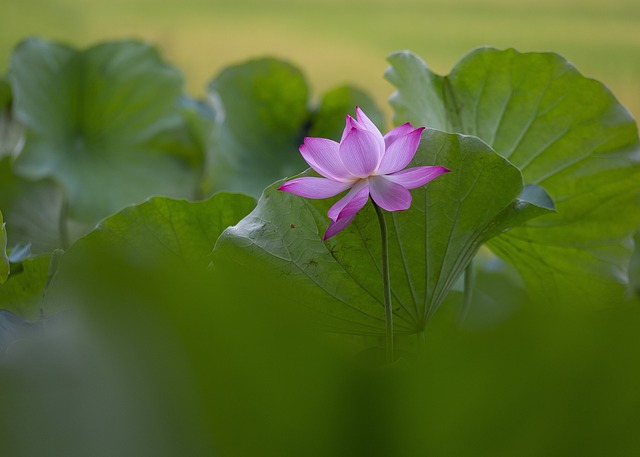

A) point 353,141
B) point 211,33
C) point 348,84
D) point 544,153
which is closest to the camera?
point 353,141

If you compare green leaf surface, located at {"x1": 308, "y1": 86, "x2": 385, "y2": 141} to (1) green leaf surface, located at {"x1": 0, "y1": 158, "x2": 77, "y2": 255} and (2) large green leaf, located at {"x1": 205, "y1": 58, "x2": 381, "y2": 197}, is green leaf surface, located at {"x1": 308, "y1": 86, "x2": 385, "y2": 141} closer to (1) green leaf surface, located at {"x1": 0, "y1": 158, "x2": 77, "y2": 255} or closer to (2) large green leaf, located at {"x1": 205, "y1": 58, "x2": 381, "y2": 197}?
(2) large green leaf, located at {"x1": 205, "y1": 58, "x2": 381, "y2": 197}

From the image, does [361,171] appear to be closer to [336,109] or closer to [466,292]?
[466,292]

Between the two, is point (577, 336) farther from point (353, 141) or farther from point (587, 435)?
point (353, 141)

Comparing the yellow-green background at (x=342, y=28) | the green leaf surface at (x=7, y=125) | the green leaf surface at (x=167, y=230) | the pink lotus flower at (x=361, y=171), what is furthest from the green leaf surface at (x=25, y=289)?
the yellow-green background at (x=342, y=28)

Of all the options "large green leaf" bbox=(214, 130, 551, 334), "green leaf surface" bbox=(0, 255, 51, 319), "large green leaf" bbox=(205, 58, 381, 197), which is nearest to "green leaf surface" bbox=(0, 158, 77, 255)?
"large green leaf" bbox=(205, 58, 381, 197)

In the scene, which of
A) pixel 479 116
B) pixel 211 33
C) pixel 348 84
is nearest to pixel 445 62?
pixel 211 33

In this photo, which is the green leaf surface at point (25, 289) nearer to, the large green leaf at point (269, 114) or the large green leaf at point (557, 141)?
the large green leaf at point (557, 141)
